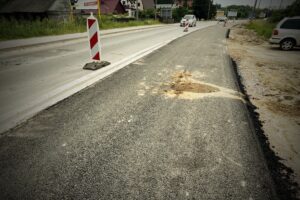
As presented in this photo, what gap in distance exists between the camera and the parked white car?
12227 millimetres

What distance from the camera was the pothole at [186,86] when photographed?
16.7ft

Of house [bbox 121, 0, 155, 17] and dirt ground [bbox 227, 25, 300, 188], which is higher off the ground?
house [bbox 121, 0, 155, 17]

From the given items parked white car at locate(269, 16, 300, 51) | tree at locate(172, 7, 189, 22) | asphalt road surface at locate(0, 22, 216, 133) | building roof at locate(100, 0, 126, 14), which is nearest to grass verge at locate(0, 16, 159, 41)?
asphalt road surface at locate(0, 22, 216, 133)

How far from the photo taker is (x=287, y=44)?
1284 centimetres

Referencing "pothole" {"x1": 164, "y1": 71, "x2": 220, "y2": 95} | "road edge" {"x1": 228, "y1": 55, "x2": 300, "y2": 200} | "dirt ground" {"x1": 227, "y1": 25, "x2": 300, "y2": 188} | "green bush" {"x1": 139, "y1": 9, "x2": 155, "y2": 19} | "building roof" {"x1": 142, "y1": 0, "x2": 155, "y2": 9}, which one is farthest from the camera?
"building roof" {"x1": 142, "y1": 0, "x2": 155, "y2": 9}

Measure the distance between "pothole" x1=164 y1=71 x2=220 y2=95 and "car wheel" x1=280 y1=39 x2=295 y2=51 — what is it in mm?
10501

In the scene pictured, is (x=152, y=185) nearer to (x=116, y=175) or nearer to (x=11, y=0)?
(x=116, y=175)

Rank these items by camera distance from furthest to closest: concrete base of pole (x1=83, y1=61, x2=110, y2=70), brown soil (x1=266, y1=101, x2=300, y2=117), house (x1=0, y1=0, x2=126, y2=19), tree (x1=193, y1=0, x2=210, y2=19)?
1. tree (x1=193, y1=0, x2=210, y2=19)
2. house (x1=0, y1=0, x2=126, y2=19)
3. concrete base of pole (x1=83, y1=61, x2=110, y2=70)
4. brown soil (x1=266, y1=101, x2=300, y2=117)

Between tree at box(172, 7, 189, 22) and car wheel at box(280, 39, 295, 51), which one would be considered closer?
car wheel at box(280, 39, 295, 51)

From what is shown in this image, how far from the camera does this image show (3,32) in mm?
13555

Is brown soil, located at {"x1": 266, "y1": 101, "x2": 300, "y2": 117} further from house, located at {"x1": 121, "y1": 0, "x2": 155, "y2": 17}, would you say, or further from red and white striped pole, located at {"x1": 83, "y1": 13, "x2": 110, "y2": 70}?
house, located at {"x1": 121, "y1": 0, "x2": 155, "y2": 17}

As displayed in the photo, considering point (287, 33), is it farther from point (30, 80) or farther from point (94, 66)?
point (30, 80)

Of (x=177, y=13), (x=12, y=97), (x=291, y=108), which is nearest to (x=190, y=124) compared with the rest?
(x=291, y=108)

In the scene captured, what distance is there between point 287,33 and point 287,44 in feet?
2.41
